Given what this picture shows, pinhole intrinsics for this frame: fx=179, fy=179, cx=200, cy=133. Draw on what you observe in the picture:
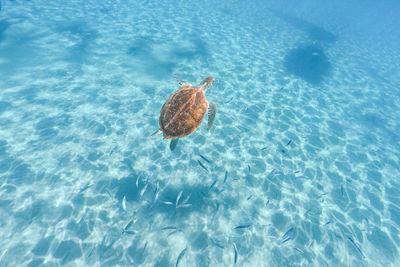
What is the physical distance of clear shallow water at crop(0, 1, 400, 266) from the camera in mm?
6336

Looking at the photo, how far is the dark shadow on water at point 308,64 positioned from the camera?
16984 millimetres

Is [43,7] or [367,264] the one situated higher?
A: [43,7]

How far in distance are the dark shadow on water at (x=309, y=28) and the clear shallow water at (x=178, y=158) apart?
40.9ft

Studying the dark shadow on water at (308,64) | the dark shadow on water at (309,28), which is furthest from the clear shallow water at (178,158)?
the dark shadow on water at (309,28)

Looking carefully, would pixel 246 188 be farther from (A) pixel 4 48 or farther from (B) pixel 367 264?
(A) pixel 4 48

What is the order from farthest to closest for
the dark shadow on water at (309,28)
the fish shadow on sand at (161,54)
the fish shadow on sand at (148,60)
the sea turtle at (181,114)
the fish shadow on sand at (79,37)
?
the dark shadow on water at (309,28) < the fish shadow on sand at (161,54) < the fish shadow on sand at (79,37) < the fish shadow on sand at (148,60) < the sea turtle at (181,114)

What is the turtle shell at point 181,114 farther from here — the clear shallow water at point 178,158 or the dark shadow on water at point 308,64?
the dark shadow on water at point 308,64

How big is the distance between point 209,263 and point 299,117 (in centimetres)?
1046

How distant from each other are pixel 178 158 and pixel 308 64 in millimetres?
18158

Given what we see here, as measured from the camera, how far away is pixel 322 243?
7035 mm

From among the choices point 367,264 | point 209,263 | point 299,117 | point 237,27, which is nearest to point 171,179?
point 209,263

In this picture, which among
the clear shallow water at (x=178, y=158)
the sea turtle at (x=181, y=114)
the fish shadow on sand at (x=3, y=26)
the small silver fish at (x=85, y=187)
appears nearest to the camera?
the sea turtle at (x=181, y=114)

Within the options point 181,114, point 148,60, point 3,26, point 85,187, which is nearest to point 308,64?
point 148,60

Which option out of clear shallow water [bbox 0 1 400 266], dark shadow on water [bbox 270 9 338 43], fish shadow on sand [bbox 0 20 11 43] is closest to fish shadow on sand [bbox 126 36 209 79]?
clear shallow water [bbox 0 1 400 266]
